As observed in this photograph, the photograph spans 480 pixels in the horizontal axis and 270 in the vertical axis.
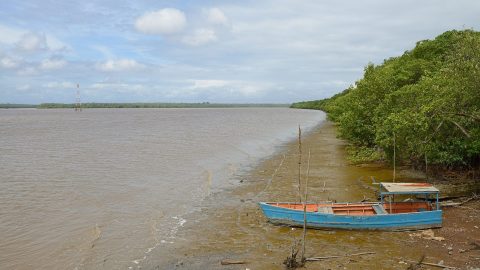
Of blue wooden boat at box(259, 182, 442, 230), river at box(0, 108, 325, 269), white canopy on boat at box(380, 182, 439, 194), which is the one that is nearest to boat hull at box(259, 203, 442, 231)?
blue wooden boat at box(259, 182, 442, 230)

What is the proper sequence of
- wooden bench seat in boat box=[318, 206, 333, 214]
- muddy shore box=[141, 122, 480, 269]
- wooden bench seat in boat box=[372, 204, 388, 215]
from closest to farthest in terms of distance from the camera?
muddy shore box=[141, 122, 480, 269]
wooden bench seat in boat box=[372, 204, 388, 215]
wooden bench seat in boat box=[318, 206, 333, 214]

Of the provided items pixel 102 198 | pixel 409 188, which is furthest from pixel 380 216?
pixel 102 198

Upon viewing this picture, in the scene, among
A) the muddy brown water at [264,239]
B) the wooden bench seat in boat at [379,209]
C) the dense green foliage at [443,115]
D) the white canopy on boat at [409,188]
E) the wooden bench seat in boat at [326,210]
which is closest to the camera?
the muddy brown water at [264,239]

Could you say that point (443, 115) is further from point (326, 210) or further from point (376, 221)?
point (326, 210)

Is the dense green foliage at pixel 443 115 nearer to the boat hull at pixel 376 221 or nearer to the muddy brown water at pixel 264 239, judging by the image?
the muddy brown water at pixel 264 239

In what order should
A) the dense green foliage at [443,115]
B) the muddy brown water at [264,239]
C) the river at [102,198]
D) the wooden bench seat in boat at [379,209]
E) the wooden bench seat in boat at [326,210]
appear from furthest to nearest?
the dense green foliage at [443,115]
the wooden bench seat in boat at [326,210]
the wooden bench seat in boat at [379,209]
the river at [102,198]
the muddy brown water at [264,239]

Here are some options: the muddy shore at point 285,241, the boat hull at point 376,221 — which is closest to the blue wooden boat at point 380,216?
the boat hull at point 376,221

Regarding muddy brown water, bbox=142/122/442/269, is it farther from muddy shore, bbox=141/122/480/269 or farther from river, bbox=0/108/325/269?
river, bbox=0/108/325/269

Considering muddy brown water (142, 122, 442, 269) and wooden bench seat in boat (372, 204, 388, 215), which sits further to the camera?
wooden bench seat in boat (372, 204, 388, 215)

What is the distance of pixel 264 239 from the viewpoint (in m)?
16.9

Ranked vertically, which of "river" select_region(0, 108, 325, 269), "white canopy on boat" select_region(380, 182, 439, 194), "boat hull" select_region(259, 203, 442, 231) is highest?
"white canopy on boat" select_region(380, 182, 439, 194)

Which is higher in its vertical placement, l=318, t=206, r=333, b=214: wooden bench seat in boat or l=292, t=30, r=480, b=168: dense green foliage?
l=292, t=30, r=480, b=168: dense green foliage

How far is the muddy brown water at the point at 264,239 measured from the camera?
14617 millimetres

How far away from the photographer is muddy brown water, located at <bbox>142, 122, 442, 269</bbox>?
575 inches
